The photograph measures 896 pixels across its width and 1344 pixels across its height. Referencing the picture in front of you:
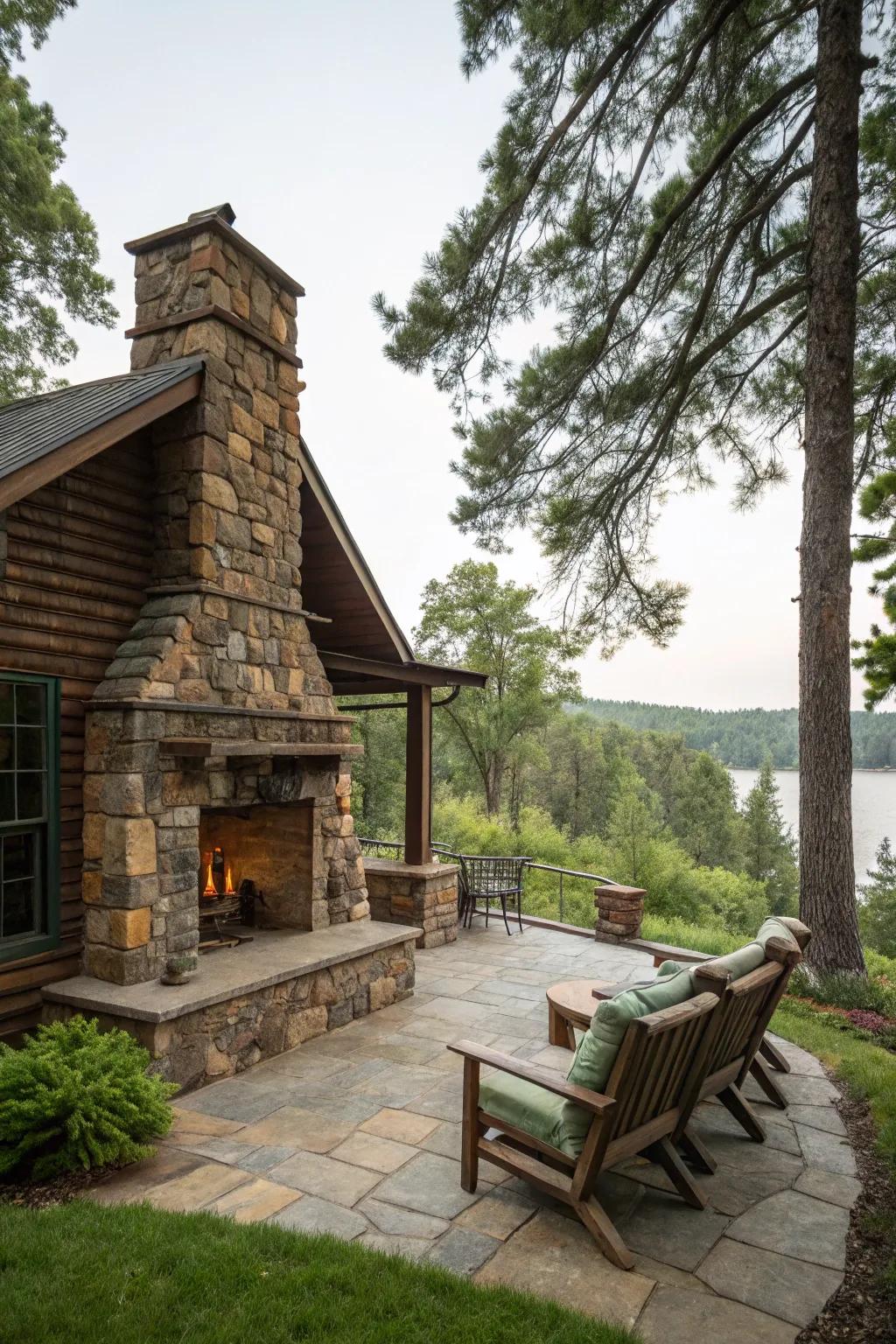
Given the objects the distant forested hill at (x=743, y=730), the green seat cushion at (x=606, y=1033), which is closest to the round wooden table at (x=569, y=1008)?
the green seat cushion at (x=606, y=1033)

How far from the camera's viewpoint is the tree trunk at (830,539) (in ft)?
22.9

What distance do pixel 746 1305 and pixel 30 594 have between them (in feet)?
16.2

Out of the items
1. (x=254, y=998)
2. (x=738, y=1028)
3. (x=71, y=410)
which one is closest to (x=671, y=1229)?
(x=738, y=1028)

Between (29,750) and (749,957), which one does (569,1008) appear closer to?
(749,957)

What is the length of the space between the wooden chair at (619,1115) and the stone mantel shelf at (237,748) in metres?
2.49

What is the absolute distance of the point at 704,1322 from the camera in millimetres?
2574

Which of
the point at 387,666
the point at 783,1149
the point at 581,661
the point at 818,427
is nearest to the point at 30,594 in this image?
the point at 387,666

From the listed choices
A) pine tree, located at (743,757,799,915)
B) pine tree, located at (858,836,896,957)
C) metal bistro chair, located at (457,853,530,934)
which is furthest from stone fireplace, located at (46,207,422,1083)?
pine tree, located at (743,757,799,915)

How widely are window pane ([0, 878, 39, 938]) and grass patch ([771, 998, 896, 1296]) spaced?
4.65 m

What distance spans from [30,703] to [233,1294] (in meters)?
3.39

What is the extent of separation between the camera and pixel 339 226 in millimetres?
11539

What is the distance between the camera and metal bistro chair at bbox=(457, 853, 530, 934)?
925 centimetres

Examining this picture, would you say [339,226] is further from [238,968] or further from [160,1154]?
[160,1154]

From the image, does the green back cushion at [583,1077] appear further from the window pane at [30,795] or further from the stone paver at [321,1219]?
the window pane at [30,795]
